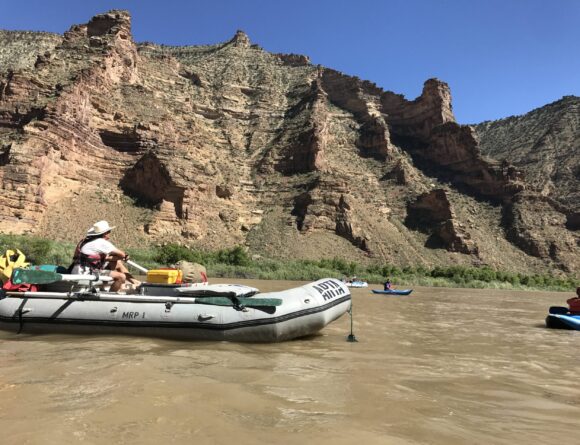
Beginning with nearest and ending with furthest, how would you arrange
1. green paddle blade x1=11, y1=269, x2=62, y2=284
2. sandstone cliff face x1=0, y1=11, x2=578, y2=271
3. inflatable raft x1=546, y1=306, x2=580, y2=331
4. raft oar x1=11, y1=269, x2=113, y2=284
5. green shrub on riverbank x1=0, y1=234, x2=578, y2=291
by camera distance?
1. raft oar x1=11, y1=269, x2=113, y2=284
2. green paddle blade x1=11, y1=269, x2=62, y2=284
3. inflatable raft x1=546, y1=306, x2=580, y2=331
4. green shrub on riverbank x1=0, y1=234, x2=578, y2=291
5. sandstone cliff face x1=0, y1=11, x2=578, y2=271

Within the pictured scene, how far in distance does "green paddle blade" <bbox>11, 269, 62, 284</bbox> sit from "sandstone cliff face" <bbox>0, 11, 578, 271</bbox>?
37.2 metres

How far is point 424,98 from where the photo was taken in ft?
292

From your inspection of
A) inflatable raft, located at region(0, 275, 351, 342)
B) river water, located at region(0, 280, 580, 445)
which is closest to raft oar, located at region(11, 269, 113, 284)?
inflatable raft, located at region(0, 275, 351, 342)

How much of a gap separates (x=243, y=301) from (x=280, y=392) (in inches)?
116

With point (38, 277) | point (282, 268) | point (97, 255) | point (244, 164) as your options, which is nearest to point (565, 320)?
point (97, 255)

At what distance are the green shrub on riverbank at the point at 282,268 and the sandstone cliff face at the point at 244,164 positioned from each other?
5.25 m

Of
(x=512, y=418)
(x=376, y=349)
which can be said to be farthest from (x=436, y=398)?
(x=376, y=349)

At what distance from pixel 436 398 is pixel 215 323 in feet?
12.5

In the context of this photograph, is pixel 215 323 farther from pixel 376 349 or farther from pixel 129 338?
pixel 376 349

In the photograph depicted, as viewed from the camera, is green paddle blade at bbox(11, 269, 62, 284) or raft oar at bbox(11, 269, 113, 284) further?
green paddle blade at bbox(11, 269, 62, 284)

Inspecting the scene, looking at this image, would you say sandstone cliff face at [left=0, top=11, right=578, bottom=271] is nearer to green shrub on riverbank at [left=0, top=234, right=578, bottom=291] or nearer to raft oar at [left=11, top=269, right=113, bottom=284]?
green shrub on riverbank at [left=0, top=234, right=578, bottom=291]

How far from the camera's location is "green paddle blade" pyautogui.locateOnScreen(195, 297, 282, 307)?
718 cm

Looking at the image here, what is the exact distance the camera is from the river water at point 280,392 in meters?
3.27

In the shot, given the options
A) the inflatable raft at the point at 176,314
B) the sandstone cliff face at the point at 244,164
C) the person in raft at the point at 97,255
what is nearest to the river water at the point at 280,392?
the inflatable raft at the point at 176,314
